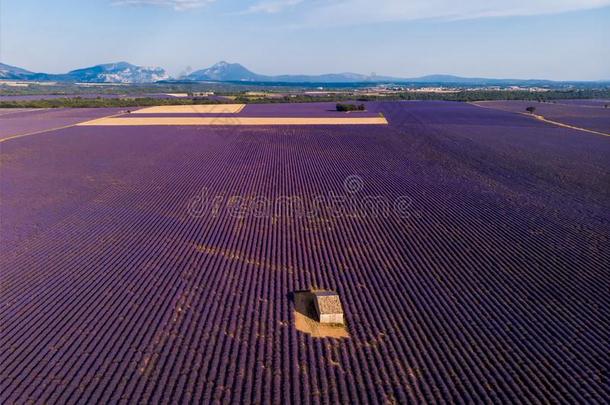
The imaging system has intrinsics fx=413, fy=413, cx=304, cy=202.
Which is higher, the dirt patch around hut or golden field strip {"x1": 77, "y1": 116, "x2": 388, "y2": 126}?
the dirt patch around hut

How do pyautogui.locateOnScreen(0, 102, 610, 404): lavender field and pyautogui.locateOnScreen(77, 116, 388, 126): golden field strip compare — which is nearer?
pyautogui.locateOnScreen(0, 102, 610, 404): lavender field

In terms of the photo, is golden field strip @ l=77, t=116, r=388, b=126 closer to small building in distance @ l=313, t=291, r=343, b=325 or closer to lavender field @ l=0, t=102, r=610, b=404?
lavender field @ l=0, t=102, r=610, b=404

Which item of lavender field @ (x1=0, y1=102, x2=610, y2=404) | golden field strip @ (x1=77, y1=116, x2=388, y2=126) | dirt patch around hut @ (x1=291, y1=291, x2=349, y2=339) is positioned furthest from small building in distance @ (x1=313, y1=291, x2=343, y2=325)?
golden field strip @ (x1=77, y1=116, x2=388, y2=126)

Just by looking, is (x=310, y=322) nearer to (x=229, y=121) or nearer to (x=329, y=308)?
(x=329, y=308)

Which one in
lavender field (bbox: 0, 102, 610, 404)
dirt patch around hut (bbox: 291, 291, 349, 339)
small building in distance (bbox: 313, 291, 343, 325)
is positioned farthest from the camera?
small building in distance (bbox: 313, 291, 343, 325)

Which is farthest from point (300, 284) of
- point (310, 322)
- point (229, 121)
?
point (229, 121)

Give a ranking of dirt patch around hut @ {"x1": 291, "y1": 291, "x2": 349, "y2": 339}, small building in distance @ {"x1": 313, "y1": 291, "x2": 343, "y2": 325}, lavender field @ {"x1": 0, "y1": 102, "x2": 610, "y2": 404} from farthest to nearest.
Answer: small building in distance @ {"x1": 313, "y1": 291, "x2": 343, "y2": 325}, dirt patch around hut @ {"x1": 291, "y1": 291, "x2": 349, "y2": 339}, lavender field @ {"x1": 0, "y1": 102, "x2": 610, "y2": 404}

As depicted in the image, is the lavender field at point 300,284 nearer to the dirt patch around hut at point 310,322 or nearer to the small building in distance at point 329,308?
the dirt patch around hut at point 310,322
